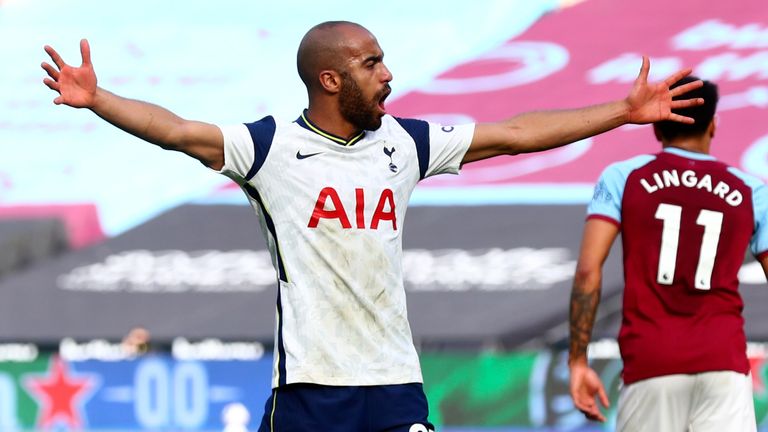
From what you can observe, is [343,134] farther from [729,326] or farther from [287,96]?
[287,96]

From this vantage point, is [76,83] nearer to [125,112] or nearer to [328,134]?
[125,112]

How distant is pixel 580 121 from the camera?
4.83m

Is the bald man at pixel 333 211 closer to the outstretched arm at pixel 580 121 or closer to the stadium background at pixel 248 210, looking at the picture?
the outstretched arm at pixel 580 121

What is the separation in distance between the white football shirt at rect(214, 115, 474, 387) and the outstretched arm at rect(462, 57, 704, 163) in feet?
1.17

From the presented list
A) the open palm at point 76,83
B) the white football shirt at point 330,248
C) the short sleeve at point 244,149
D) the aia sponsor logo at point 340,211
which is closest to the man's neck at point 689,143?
the white football shirt at point 330,248

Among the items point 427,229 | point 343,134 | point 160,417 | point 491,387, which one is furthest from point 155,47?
point 343,134

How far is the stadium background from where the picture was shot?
9.42m

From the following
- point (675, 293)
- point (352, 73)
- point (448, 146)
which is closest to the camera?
point (352, 73)

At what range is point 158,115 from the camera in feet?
14.9

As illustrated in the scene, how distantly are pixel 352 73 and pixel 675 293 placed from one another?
147 centimetres

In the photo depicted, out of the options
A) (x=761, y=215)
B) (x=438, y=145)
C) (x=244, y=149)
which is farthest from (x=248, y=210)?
(x=244, y=149)

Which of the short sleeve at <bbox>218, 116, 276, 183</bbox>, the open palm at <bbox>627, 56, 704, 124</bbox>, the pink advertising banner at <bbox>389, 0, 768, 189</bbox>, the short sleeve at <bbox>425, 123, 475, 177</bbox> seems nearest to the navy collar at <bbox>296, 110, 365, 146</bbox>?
the short sleeve at <bbox>218, 116, 276, 183</bbox>

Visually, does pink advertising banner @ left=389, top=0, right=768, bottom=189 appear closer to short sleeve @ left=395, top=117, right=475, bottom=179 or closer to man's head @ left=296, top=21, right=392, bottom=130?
short sleeve @ left=395, top=117, right=475, bottom=179

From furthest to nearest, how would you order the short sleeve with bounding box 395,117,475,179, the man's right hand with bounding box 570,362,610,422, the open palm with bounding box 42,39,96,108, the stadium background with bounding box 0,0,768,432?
the stadium background with bounding box 0,0,768,432 → the man's right hand with bounding box 570,362,610,422 → the short sleeve with bounding box 395,117,475,179 → the open palm with bounding box 42,39,96,108
